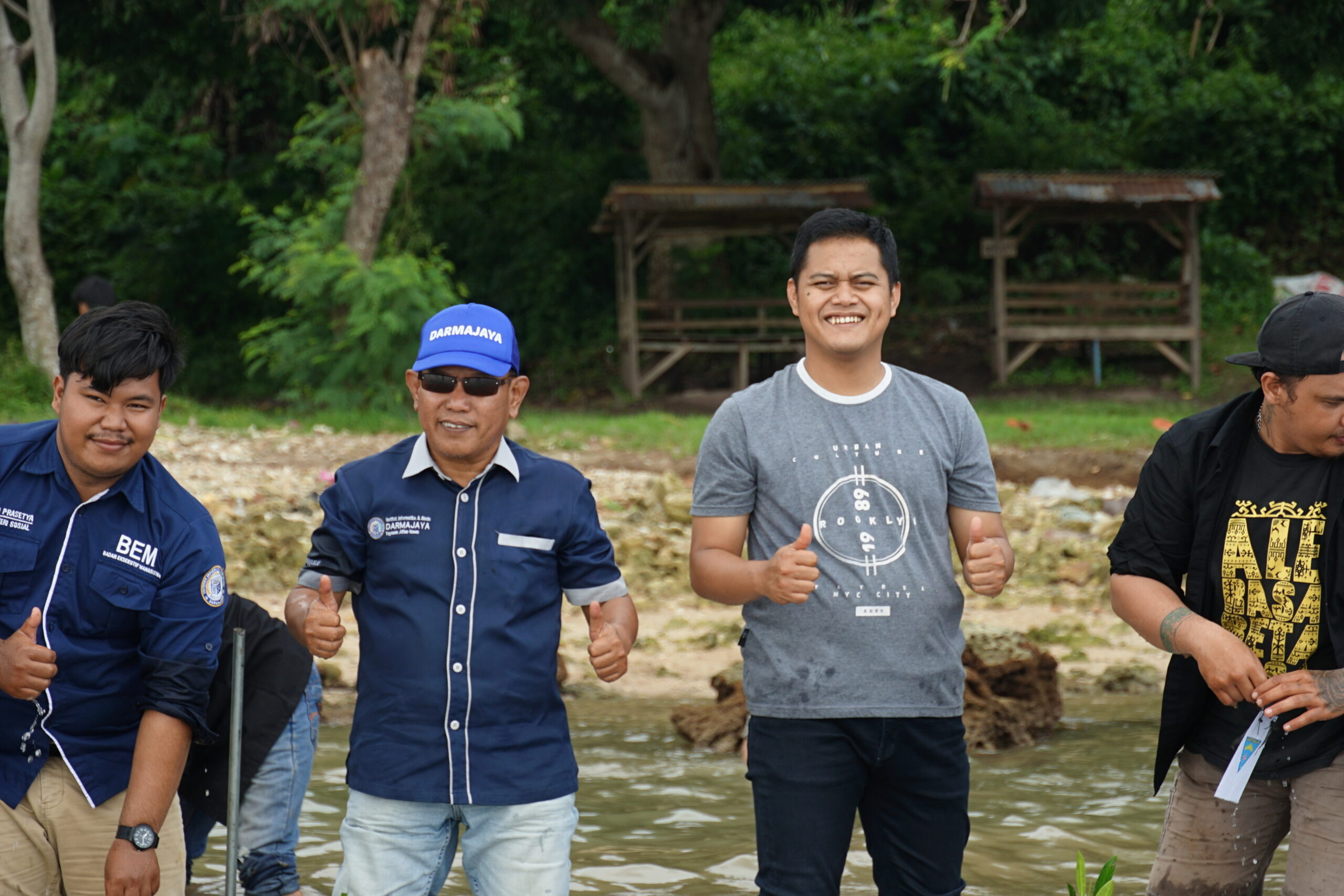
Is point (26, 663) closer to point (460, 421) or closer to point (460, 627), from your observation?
point (460, 627)

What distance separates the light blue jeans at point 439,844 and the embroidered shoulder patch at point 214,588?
1.72 ft

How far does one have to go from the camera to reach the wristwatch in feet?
9.63

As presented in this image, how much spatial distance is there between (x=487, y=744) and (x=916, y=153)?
21.2 m

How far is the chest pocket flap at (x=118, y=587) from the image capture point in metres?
3.01

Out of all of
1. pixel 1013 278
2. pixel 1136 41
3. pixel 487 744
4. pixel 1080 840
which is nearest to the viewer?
pixel 487 744

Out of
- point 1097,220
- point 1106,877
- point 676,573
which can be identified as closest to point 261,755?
point 1106,877

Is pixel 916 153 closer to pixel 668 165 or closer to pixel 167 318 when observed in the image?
pixel 668 165

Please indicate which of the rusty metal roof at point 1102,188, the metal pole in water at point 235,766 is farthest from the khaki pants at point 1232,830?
the rusty metal roof at point 1102,188

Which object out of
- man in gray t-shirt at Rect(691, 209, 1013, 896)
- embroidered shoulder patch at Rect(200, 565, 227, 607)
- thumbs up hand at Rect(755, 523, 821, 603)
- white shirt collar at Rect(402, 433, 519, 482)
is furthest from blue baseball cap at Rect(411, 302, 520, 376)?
thumbs up hand at Rect(755, 523, 821, 603)

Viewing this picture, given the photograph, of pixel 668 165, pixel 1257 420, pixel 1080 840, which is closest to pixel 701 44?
pixel 668 165

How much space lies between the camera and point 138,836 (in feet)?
9.64

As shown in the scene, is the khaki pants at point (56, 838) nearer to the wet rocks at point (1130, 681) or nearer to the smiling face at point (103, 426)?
the smiling face at point (103, 426)

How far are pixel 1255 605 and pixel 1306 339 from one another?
60cm

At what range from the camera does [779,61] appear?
2512cm
